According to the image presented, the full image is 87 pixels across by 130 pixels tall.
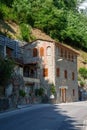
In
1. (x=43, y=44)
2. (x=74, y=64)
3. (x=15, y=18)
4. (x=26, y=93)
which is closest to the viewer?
(x=26, y=93)

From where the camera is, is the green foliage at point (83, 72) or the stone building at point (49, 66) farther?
the green foliage at point (83, 72)

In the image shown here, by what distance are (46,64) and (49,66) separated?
20.2 inches

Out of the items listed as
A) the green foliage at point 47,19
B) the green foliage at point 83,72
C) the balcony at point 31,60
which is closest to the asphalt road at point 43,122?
the balcony at point 31,60

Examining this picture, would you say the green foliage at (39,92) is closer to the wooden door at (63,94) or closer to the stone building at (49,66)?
the stone building at (49,66)

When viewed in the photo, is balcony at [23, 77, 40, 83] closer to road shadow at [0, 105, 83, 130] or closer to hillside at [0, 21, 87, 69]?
hillside at [0, 21, 87, 69]

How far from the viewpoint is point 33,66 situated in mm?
61375

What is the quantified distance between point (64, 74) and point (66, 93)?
276 centimetres

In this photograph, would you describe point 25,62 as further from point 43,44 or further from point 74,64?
point 74,64

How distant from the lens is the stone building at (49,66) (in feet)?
195

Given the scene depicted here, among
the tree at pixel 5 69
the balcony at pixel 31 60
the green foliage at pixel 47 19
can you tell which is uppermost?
the green foliage at pixel 47 19

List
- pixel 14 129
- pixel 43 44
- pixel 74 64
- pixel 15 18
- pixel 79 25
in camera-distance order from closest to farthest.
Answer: pixel 14 129
pixel 43 44
pixel 74 64
pixel 15 18
pixel 79 25

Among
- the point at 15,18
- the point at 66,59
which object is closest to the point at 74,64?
the point at 66,59

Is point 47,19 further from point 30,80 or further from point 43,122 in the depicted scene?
point 43,122

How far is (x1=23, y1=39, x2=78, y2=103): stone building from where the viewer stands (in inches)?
2345
